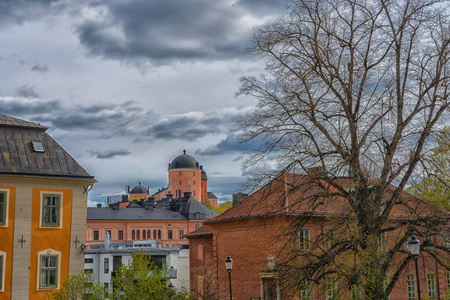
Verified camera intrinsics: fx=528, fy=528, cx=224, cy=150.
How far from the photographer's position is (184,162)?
506 feet

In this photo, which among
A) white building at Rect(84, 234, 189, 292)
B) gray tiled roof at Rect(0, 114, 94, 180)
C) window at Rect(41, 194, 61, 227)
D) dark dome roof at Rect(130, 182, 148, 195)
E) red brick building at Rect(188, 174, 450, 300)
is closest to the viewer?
gray tiled roof at Rect(0, 114, 94, 180)

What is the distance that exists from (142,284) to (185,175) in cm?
14009

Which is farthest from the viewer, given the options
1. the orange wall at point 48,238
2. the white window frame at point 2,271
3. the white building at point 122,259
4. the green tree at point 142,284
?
the white building at point 122,259

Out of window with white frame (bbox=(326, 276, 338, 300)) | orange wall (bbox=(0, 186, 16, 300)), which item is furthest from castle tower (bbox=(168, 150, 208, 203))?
window with white frame (bbox=(326, 276, 338, 300))

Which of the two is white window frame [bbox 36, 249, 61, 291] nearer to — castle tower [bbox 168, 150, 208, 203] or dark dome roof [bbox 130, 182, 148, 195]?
castle tower [bbox 168, 150, 208, 203]

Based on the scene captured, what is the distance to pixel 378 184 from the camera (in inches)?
734

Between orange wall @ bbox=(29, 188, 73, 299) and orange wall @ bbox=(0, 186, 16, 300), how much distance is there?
86 cm

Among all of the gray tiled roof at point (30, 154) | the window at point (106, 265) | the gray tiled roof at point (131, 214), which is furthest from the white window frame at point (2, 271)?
the gray tiled roof at point (131, 214)

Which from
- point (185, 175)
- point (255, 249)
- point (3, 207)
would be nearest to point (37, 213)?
point (3, 207)

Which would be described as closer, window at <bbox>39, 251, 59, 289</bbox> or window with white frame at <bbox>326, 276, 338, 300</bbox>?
window with white frame at <bbox>326, 276, 338, 300</bbox>

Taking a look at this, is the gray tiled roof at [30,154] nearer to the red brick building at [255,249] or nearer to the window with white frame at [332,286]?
the red brick building at [255,249]

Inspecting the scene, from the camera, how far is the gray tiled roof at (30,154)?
24.2m

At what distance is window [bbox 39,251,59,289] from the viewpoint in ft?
78.2

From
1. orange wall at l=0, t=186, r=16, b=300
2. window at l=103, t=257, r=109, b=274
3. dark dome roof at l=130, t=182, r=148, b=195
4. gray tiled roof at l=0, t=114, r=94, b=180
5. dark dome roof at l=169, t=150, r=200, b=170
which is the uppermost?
dark dome roof at l=169, t=150, r=200, b=170
